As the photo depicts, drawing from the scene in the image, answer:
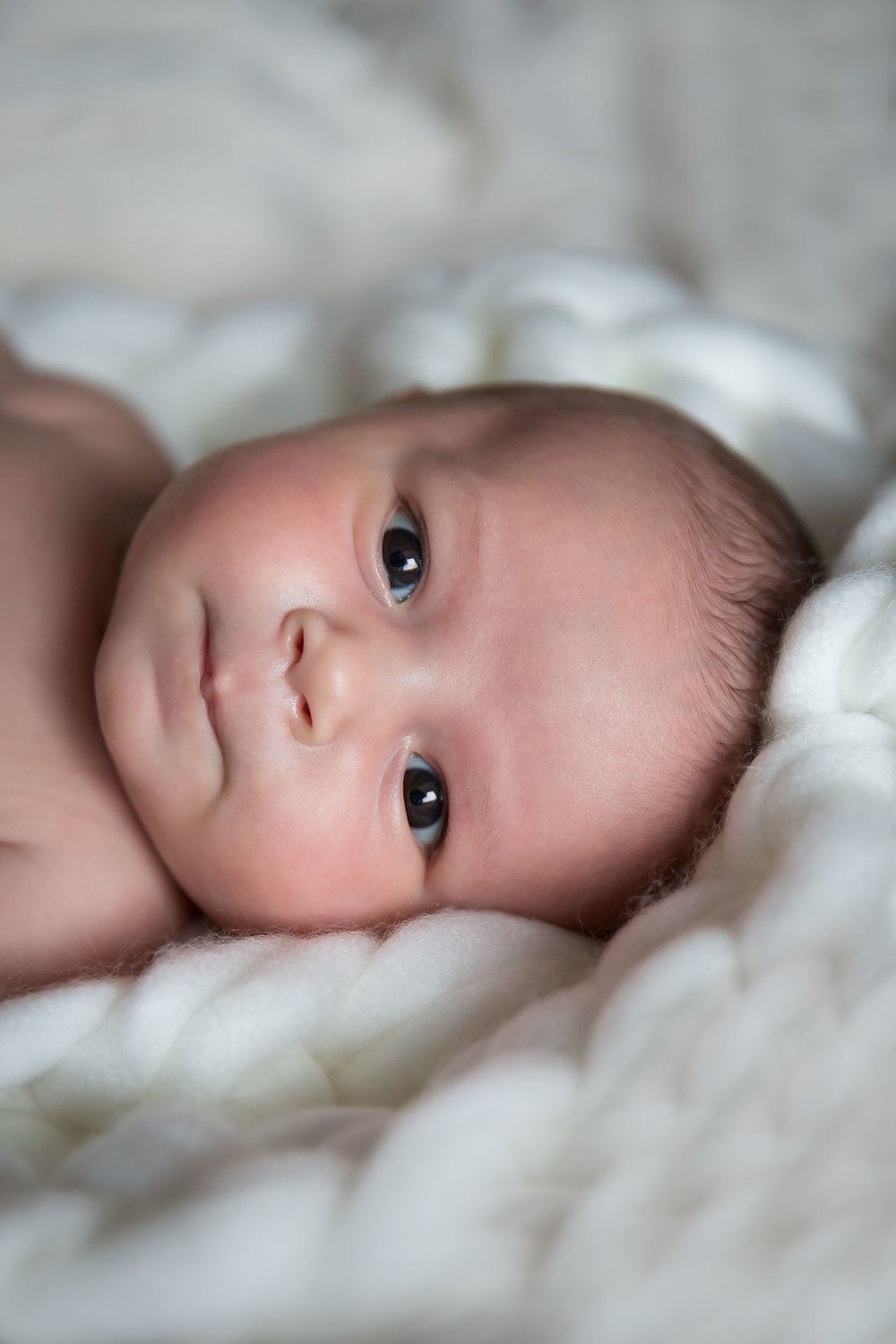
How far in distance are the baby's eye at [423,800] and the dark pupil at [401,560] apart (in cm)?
17

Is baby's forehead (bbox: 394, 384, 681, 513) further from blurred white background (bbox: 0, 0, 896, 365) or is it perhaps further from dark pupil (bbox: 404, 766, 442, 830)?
blurred white background (bbox: 0, 0, 896, 365)

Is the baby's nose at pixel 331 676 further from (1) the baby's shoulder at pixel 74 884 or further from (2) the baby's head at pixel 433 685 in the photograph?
(1) the baby's shoulder at pixel 74 884

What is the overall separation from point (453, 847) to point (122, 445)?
758 mm

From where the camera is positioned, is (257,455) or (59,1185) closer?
(59,1185)

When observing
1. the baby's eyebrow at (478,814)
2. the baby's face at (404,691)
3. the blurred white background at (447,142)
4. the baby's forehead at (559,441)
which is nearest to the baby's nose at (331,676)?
the baby's face at (404,691)

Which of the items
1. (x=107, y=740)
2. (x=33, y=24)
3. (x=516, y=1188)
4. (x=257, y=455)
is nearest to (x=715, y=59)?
(x=33, y=24)

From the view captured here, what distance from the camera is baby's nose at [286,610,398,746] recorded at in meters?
1.11

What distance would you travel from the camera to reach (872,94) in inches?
70.8

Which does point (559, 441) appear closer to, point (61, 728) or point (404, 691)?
point (404, 691)

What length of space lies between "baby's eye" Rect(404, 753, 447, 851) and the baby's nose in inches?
3.0

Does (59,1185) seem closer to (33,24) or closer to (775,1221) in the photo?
(775,1221)

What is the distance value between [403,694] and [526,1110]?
44 centimetres

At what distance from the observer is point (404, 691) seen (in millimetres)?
1150

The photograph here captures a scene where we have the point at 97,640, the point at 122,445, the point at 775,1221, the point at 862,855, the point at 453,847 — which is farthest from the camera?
the point at 122,445
